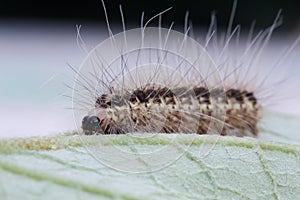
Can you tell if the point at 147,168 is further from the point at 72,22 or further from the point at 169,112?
the point at 72,22

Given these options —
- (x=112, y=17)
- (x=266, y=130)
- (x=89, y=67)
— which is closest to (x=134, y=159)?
(x=89, y=67)

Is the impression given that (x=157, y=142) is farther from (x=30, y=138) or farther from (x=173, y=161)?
(x=30, y=138)

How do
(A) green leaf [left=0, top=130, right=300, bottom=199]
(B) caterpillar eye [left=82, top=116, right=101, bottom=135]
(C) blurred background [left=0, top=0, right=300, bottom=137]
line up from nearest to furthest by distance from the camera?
(A) green leaf [left=0, top=130, right=300, bottom=199], (B) caterpillar eye [left=82, top=116, right=101, bottom=135], (C) blurred background [left=0, top=0, right=300, bottom=137]

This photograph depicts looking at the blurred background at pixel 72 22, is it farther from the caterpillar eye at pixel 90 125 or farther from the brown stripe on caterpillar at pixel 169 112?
the caterpillar eye at pixel 90 125

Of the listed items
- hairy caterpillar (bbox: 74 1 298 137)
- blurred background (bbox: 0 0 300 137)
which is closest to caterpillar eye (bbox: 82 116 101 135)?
hairy caterpillar (bbox: 74 1 298 137)

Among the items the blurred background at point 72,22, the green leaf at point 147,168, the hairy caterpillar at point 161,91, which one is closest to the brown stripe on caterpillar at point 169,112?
the hairy caterpillar at point 161,91

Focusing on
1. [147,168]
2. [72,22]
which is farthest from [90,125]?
[72,22]

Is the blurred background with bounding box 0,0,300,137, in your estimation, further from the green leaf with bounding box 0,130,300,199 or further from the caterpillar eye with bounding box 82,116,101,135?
the green leaf with bounding box 0,130,300,199
